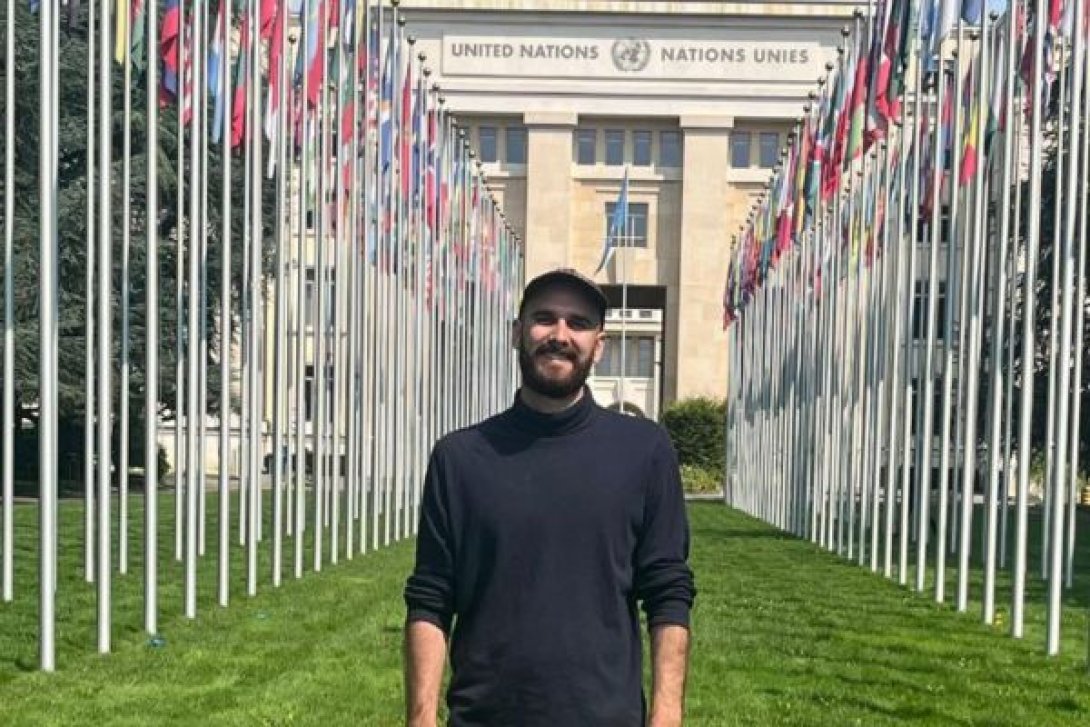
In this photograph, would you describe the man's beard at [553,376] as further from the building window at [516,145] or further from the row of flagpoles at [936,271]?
the building window at [516,145]

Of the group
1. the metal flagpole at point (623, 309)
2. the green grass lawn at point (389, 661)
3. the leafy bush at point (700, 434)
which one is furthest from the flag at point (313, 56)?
Result: the metal flagpole at point (623, 309)

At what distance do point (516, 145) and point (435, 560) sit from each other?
87.9 m

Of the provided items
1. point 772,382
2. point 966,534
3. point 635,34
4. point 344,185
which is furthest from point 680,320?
point 966,534

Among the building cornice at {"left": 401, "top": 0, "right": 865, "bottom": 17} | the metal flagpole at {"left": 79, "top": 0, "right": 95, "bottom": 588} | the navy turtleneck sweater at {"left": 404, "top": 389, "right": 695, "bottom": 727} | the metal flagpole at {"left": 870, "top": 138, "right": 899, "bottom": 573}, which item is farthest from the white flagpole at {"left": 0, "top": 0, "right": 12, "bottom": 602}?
the building cornice at {"left": 401, "top": 0, "right": 865, "bottom": 17}

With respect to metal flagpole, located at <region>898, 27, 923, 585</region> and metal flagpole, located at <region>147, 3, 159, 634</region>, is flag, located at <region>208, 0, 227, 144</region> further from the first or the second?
metal flagpole, located at <region>898, 27, 923, 585</region>

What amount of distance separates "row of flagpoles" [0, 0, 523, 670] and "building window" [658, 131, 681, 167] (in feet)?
147

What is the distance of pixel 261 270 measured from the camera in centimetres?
2561

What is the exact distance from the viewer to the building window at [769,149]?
92.1m

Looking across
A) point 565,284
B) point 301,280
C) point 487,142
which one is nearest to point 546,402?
point 565,284

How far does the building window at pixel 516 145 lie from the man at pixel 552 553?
3445 inches

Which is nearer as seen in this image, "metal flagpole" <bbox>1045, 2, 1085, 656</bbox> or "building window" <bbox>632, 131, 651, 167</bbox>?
"metal flagpole" <bbox>1045, 2, 1085, 656</bbox>

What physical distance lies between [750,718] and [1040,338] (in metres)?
35.7

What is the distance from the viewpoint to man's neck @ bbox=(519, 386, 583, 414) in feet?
16.2

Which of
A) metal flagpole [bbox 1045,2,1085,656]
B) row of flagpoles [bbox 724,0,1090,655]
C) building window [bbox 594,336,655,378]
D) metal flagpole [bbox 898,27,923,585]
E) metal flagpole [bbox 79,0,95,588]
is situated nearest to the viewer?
metal flagpole [bbox 79,0,95,588]
